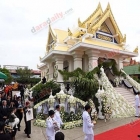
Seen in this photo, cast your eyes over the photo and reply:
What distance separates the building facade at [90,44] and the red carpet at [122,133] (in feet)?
19.7

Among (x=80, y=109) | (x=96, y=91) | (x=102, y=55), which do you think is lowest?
(x=80, y=109)

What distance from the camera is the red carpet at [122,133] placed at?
5.91 metres

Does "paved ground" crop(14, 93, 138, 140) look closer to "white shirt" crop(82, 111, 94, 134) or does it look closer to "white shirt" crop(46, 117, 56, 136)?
"white shirt" crop(82, 111, 94, 134)

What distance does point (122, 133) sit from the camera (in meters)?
6.44

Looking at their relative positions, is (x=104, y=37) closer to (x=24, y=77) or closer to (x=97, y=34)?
(x=97, y=34)

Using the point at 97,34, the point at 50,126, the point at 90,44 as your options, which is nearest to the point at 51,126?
the point at 50,126

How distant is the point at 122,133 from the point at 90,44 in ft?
21.8

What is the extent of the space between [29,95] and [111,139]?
25.1 ft

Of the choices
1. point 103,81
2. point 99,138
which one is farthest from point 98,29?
point 99,138

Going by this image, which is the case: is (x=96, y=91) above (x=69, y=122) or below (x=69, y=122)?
above

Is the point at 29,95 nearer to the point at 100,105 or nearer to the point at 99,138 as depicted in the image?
the point at 100,105

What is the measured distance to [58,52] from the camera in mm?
13055

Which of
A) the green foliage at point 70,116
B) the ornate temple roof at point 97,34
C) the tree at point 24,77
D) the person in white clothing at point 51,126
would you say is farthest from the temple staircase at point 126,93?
the tree at point 24,77

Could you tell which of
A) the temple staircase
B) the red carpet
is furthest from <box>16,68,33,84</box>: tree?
the red carpet
